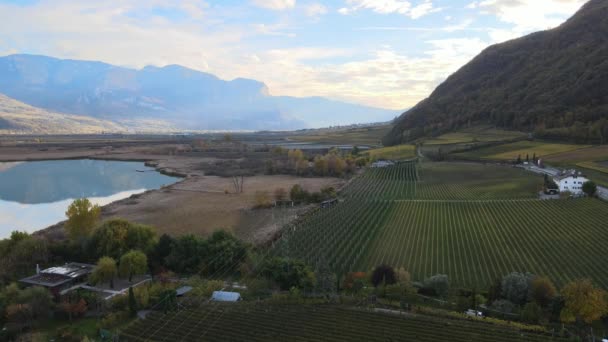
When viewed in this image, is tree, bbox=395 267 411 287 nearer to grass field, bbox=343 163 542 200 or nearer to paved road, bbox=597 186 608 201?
grass field, bbox=343 163 542 200

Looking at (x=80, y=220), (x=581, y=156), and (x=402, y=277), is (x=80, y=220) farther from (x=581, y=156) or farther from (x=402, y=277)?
(x=581, y=156)

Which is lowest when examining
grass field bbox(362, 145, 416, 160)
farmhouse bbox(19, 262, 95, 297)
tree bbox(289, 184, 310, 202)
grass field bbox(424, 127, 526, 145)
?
farmhouse bbox(19, 262, 95, 297)

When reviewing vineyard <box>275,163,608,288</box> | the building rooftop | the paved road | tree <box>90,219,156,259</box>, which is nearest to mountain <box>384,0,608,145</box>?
the paved road

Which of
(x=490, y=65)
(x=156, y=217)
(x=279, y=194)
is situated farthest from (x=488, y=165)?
(x=490, y=65)

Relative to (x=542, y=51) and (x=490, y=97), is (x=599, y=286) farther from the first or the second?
(x=542, y=51)

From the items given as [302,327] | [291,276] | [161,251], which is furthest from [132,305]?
[302,327]

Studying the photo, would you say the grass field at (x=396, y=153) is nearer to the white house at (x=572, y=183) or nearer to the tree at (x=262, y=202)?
the white house at (x=572, y=183)
